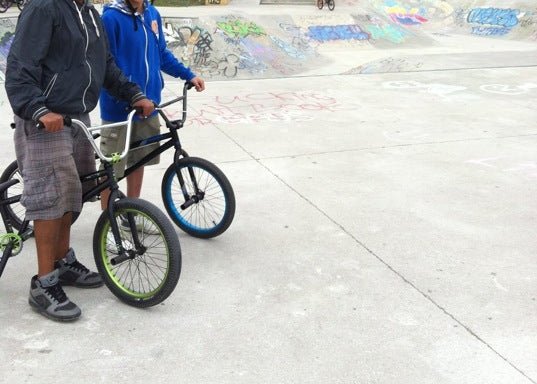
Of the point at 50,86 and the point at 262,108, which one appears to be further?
the point at 262,108

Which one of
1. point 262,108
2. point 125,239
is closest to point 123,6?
point 125,239

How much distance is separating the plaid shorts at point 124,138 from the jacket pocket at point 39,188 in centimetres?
93

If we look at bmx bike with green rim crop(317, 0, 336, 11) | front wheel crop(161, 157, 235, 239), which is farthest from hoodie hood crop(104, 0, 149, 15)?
bmx bike with green rim crop(317, 0, 336, 11)

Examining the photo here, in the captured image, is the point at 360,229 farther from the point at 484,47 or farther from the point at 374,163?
the point at 484,47

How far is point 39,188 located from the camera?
9.20 feet

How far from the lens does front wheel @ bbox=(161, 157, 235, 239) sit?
3.65 m

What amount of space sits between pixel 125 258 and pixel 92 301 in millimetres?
351

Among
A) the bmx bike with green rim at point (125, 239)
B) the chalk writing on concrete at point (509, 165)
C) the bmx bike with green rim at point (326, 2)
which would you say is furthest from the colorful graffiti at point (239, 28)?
the bmx bike with green rim at point (125, 239)

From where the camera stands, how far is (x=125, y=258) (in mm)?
2998

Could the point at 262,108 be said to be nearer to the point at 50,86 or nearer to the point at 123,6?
the point at 123,6

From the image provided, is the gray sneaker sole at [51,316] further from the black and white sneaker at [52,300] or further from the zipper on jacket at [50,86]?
the zipper on jacket at [50,86]

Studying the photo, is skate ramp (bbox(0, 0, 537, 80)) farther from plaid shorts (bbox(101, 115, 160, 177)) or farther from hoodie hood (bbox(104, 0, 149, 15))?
hoodie hood (bbox(104, 0, 149, 15))

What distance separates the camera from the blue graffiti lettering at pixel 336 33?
46.1 ft

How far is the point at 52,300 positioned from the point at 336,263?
1.66m
